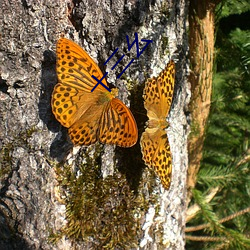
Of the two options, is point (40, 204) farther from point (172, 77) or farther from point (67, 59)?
point (172, 77)

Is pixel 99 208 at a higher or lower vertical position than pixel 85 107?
lower

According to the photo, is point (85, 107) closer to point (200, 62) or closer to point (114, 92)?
point (114, 92)

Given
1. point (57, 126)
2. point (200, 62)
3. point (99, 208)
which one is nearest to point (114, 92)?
point (57, 126)

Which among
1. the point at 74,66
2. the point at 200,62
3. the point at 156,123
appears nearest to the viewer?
the point at 74,66

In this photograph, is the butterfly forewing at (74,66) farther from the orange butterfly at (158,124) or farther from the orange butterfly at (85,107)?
the orange butterfly at (158,124)

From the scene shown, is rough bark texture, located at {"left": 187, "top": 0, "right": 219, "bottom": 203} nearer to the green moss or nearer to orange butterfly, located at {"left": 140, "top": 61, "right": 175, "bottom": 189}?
orange butterfly, located at {"left": 140, "top": 61, "right": 175, "bottom": 189}

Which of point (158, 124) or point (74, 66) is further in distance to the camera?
point (158, 124)

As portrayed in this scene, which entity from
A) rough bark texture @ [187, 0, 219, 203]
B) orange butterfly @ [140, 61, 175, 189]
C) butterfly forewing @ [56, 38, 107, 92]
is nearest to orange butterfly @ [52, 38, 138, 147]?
butterfly forewing @ [56, 38, 107, 92]
